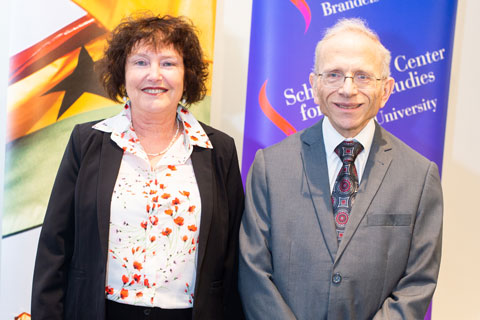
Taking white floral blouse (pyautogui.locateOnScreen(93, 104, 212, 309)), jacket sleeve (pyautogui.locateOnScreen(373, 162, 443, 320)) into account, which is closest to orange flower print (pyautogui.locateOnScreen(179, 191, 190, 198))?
white floral blouse (pyautogui.locateOnScreen(93, 104, 212, 309))

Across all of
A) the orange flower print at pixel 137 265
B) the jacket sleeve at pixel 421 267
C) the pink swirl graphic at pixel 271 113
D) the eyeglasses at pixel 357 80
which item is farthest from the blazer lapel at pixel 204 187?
the pink swirl graphic at pixel 271 113

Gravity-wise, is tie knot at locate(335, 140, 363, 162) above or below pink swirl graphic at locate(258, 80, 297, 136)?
below

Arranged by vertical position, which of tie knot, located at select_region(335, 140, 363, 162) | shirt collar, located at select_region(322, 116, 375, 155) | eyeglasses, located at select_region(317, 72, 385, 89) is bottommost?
tie knot, located at select_region(335, 140, 363, 162)

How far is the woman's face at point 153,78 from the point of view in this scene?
1996mm

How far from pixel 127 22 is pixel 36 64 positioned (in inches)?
37.5

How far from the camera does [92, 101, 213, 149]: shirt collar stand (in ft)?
6.72

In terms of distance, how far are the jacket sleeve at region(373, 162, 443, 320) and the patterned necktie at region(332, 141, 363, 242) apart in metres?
0.26

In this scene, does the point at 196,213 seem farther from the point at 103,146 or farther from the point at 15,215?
the point at 15,215

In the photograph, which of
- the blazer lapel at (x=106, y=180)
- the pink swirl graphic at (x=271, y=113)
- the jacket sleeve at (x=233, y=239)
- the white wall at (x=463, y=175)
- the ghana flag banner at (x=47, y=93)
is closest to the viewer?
the blazer lapel at (x=106, y=180)

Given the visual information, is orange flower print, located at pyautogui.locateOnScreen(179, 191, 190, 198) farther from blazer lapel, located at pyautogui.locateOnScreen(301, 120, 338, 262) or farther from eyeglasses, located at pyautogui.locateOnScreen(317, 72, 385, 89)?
eyeglasses, located at pyautogui.locateOnScreen(317, 72, 385, 89)

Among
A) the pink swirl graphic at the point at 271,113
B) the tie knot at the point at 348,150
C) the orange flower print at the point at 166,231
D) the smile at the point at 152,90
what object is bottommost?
the orange flower print at the point at 166,231

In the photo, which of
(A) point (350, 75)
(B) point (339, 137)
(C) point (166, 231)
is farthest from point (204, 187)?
(A) point (350, 75)

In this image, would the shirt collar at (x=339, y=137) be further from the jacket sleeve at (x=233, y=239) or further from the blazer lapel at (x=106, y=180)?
the blazer lapel at (x=106, y=180)

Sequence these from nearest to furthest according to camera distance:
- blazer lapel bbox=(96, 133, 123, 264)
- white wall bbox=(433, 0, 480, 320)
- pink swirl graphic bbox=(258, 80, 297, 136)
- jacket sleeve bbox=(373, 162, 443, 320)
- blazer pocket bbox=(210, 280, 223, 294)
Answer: jacket sleeve bbox=(373, 162, 443, 320), blazer lapel bbox=(96, 133, 123, 264), blazer pocket bbox=(210, 280, 223, 294), pink swirl graphic bbox=(258, 80, 297, 136), white wall bbox=(433, 0, 480, 320)
